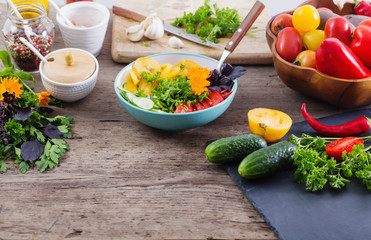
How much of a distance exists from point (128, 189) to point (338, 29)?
990 mm

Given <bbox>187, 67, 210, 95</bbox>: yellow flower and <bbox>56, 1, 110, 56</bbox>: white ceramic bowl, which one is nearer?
<bbox>187, 67, 210, 95</bbox>: yellow flower

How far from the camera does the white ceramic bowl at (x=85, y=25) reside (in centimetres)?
178

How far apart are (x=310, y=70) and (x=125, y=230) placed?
888 millimetres

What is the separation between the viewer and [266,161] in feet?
3.95

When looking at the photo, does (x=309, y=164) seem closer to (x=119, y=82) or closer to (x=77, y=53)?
(x=119, y=82)

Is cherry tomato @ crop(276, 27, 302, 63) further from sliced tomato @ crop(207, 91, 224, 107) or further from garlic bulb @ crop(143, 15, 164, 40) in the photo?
garlic bulb @ crop(143, 15, 164, 40)

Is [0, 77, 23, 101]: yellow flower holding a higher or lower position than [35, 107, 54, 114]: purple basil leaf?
higher

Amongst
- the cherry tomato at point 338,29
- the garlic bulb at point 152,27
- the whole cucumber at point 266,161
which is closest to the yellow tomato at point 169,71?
the garlic bulb at point 152,27

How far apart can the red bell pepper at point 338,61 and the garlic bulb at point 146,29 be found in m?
0.82

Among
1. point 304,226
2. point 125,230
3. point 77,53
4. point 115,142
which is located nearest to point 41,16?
point 77,53

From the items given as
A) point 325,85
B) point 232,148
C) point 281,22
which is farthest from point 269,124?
point 281,22

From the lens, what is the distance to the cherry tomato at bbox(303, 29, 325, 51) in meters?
1.57

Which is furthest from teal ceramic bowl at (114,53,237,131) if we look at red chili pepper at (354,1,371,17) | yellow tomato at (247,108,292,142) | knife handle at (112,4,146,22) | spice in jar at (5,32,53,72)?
red chili pepper at (354,1,371,17)

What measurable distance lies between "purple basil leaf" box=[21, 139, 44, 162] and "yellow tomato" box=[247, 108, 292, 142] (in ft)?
2.39
